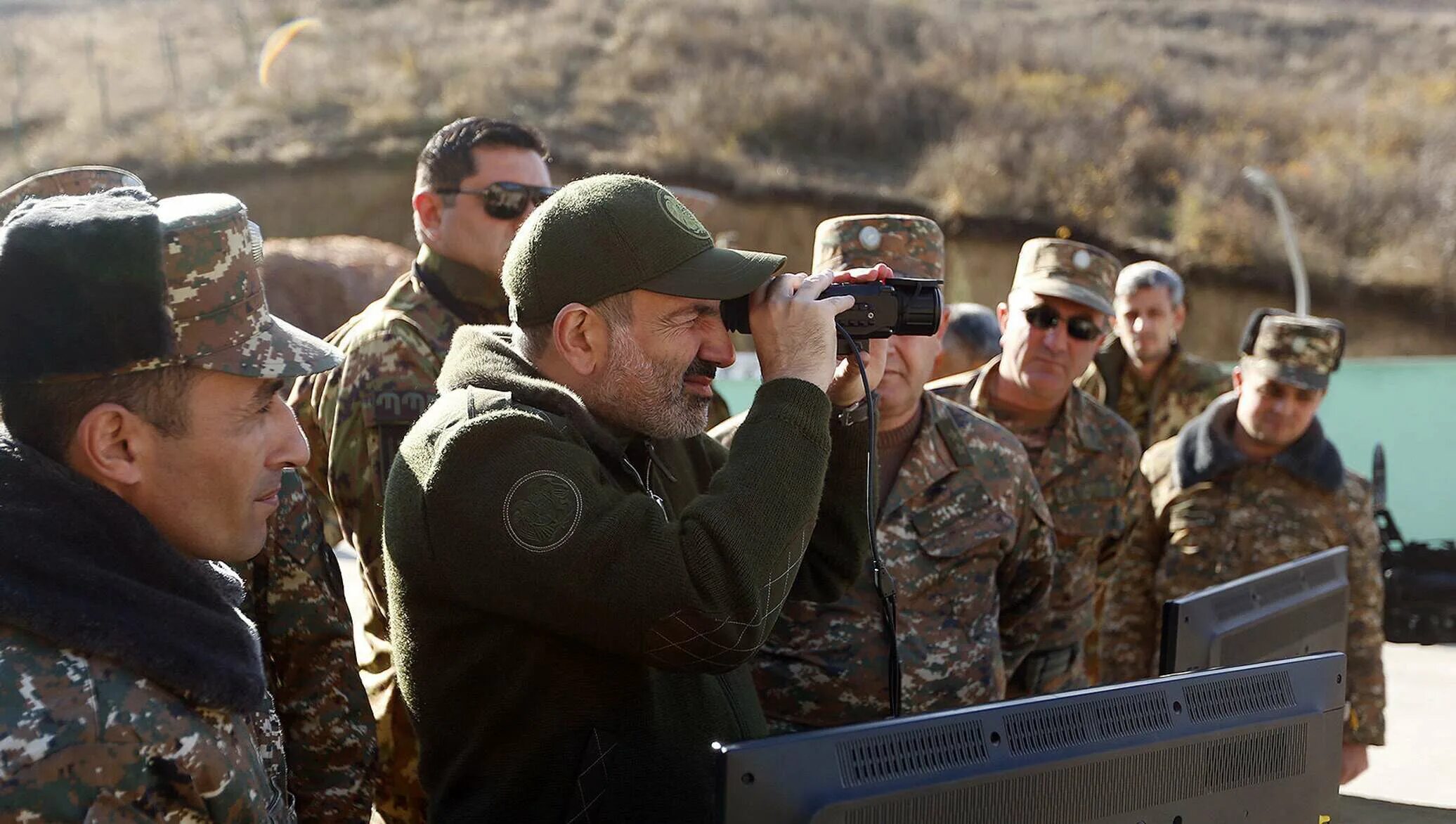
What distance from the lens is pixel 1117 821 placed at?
154 centimetres

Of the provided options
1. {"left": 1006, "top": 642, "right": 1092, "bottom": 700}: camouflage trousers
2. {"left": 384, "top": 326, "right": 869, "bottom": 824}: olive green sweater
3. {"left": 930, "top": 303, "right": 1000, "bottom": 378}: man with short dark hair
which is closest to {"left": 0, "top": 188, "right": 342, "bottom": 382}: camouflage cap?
{"left": 384, "top": 326, "right": 869, "bottom": 824}: olive green sweater

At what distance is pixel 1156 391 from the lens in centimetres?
628

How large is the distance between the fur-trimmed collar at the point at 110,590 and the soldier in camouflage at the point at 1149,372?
5.18m

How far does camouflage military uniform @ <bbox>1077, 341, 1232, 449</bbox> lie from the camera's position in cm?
625

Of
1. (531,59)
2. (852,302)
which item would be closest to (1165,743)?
(852,302)

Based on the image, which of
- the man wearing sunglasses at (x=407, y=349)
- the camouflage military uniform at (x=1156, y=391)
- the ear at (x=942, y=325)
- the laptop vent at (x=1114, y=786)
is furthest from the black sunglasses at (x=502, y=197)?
the camouflage military uniform at (x=1156, y=391)

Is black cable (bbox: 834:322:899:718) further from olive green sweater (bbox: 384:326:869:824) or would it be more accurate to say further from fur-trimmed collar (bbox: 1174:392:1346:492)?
fur-trimmed collar (bbox: 1174:392:1346:492)

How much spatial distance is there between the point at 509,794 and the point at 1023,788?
780 millimetres

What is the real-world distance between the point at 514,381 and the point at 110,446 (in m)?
0.57

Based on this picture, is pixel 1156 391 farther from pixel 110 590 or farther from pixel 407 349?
pixel 110 590

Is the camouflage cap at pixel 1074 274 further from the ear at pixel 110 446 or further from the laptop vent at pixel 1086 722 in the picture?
the ear at pixel 110 446

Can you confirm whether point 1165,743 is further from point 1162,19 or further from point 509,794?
point 1162,19

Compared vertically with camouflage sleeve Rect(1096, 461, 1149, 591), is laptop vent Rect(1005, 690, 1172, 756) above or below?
above

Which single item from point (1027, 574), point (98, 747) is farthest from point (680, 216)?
point (1027, 574)
